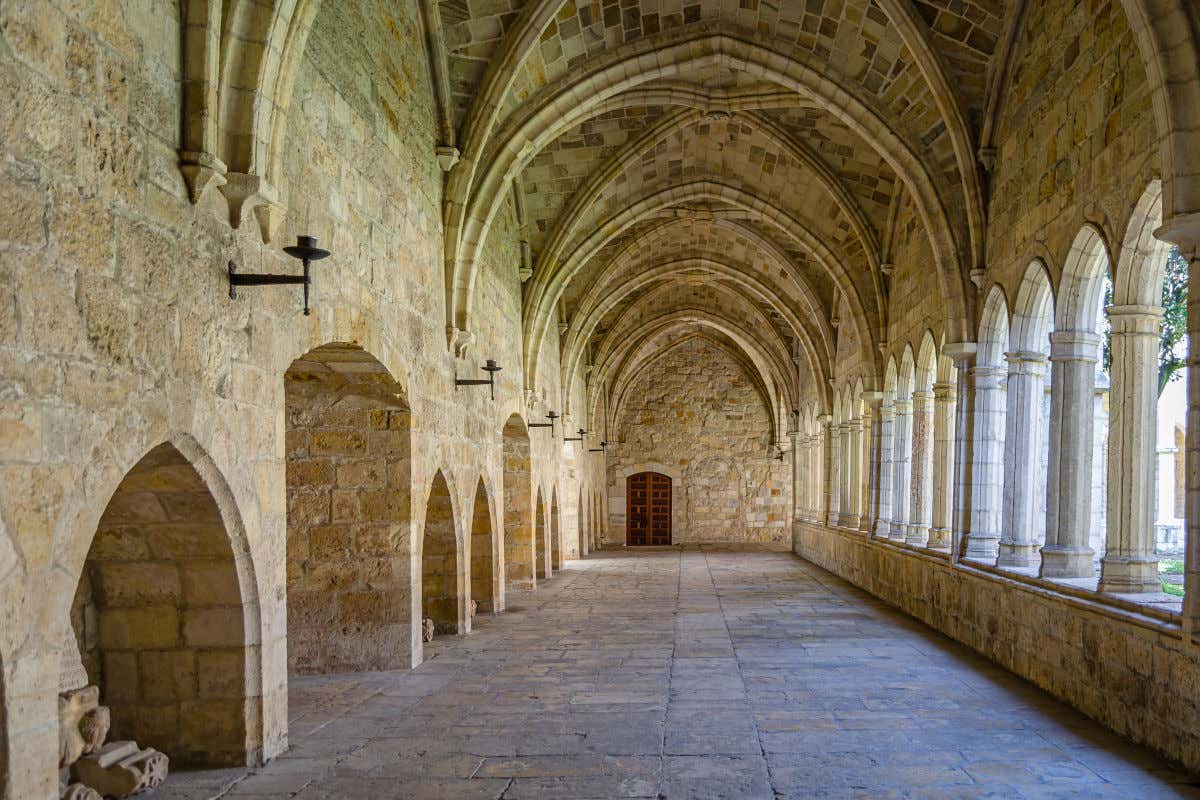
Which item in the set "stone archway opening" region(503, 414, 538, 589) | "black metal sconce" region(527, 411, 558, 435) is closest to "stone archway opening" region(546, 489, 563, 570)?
"black metal sconce" region(527, 411, 558, 435)

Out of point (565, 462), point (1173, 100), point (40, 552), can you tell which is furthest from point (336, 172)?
point (565, 462)

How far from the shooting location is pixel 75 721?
3.38 m

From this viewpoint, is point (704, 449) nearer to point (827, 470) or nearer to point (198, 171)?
point (827, 470)

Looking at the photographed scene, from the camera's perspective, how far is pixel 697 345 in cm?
2273

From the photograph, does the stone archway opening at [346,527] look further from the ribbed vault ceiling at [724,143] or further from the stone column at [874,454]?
the stone column at [874,454]

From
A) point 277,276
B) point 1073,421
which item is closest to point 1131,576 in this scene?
point 1073,421

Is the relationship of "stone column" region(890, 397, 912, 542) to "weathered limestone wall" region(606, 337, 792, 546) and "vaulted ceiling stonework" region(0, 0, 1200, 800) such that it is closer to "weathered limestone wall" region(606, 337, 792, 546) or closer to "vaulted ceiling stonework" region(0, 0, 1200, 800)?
"vaulted ceiling stonework" region(0, 0, 1200, 800)

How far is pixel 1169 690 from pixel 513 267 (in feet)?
26.4

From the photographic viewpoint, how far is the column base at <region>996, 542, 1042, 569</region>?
6672 mm

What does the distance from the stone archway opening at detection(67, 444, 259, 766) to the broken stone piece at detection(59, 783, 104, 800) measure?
537mm

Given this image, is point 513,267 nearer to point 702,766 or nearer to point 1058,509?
point 1058,509

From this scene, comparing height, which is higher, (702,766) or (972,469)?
(972,469)

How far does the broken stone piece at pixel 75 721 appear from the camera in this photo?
336 centimetres

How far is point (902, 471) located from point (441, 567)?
5614 millimetres
